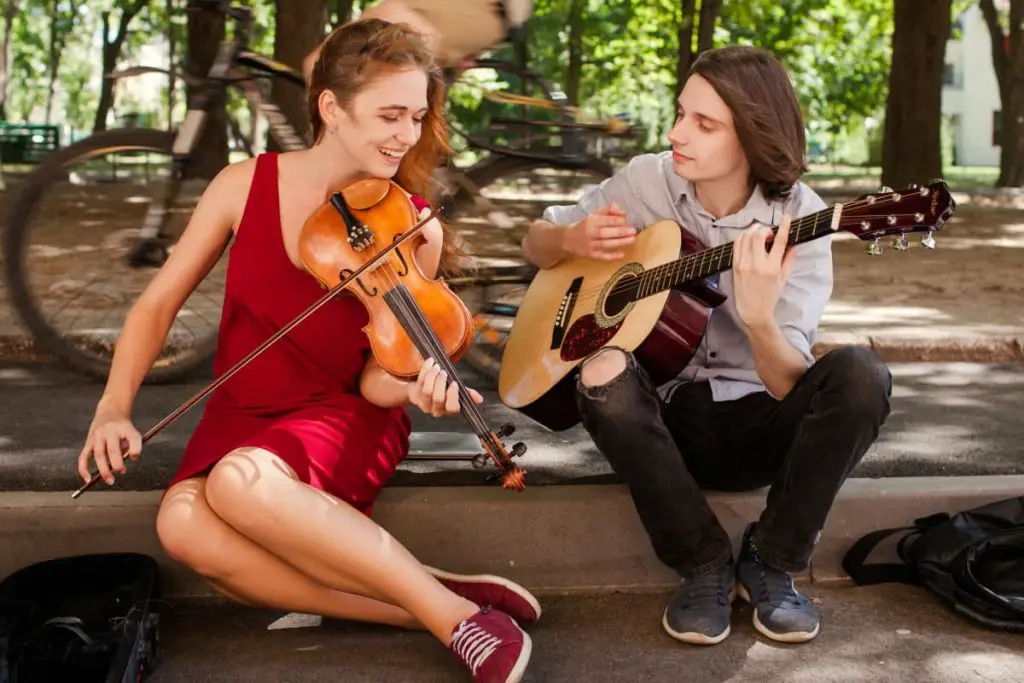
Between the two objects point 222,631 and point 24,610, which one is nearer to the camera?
point 24,610

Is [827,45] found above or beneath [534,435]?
above

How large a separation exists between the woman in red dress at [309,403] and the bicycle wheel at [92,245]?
1486mm

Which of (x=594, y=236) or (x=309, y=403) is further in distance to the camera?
(x=594, y=236)

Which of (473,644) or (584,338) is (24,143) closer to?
(584,338)

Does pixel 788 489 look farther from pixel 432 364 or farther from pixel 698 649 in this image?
pixel 432 364

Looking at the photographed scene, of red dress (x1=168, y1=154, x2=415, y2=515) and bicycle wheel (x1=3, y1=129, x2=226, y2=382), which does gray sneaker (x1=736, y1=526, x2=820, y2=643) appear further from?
bicycle wheel (x1=3, y1=129, x2=226, y2=382)

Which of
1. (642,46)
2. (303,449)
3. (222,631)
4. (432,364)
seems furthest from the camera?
(642,46)

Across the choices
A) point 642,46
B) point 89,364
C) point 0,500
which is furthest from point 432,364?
point 642,46

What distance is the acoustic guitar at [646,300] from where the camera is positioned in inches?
112

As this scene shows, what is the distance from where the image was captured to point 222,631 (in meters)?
3.17

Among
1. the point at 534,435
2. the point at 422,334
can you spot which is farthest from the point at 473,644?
the point at 534,435

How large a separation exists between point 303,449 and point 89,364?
2.28 metres

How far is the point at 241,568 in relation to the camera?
9.68 ft

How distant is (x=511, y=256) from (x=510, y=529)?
5.13 feet
